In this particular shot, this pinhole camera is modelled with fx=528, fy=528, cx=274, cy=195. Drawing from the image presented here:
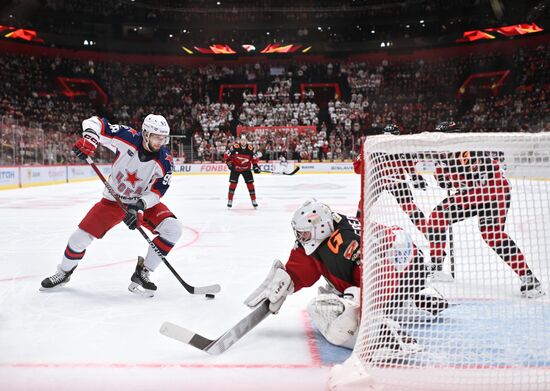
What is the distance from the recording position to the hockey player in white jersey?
321 centimetres

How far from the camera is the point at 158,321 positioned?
2.69 meters

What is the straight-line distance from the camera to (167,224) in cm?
326

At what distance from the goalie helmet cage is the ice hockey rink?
0.13ft

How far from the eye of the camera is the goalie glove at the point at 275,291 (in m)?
2.39

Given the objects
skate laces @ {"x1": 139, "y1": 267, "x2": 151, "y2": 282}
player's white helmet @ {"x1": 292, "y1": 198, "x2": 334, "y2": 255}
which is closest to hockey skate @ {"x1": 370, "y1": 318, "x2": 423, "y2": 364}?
player's white helmet @ {"x1": 292, "y1": 198, "x2": 334, "y2": 255}

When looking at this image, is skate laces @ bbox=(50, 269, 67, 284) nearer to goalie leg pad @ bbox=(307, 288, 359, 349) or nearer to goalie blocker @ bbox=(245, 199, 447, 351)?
goalie blocker @ bbox=(245, 199, 447, 351)

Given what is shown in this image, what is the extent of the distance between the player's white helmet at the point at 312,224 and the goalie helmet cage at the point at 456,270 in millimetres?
313

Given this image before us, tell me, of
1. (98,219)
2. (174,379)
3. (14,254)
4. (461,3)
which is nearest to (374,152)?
(174,379)

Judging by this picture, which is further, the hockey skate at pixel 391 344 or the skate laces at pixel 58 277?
the skate laces at pixel 58 277

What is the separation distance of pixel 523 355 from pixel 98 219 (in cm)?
244

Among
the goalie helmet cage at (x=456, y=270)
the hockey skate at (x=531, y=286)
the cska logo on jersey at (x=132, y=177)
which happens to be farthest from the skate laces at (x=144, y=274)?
the hockey skate at (x=531, y=286)

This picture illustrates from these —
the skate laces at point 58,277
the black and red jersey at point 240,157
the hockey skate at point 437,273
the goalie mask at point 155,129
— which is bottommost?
the skate laces at point 58,277

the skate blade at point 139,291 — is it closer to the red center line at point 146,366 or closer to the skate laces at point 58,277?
the skate laces at point 58,277

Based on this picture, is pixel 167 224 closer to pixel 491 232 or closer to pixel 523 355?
pixel 491 232
